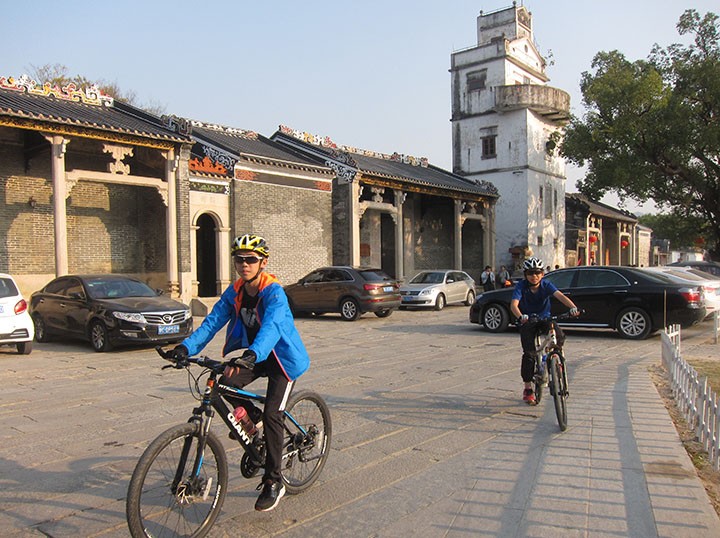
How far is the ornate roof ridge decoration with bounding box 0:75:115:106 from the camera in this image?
16.2 meters

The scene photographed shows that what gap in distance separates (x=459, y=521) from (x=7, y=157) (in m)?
A: 16.8

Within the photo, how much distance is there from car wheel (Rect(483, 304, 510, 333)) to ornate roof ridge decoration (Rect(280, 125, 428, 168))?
1405 centimetres

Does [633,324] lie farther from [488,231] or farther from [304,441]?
[488,231]

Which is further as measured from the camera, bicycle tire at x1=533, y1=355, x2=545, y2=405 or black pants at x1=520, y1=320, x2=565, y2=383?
black pants at x1=520, y1=320, x2=565, y2=383

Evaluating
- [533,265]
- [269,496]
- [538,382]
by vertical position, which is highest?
[533,265]

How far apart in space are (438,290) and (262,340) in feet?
56.9

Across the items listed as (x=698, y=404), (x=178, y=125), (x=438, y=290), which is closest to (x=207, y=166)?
(x=178, y=125)

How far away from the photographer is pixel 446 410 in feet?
21.0

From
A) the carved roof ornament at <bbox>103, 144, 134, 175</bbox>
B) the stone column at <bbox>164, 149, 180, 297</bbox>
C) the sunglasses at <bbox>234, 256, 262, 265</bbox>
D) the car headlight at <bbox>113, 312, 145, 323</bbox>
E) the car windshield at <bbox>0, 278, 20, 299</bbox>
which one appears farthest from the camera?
the stone column at <bbox>164, 149, 180, 297</bbox>

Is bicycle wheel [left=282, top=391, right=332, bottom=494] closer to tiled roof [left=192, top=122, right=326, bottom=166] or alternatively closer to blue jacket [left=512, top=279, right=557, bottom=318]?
blue jacket [left=512, top=279, right=557, bottom=318]

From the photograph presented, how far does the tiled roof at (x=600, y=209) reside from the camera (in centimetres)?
4363

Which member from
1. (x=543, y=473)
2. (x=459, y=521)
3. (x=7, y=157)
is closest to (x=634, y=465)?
(x=543, y=473)

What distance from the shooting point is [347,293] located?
1684 centimetres

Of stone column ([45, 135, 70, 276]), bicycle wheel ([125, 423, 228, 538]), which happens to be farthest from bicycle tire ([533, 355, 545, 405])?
stone column ([45, 135, 70, 276])
